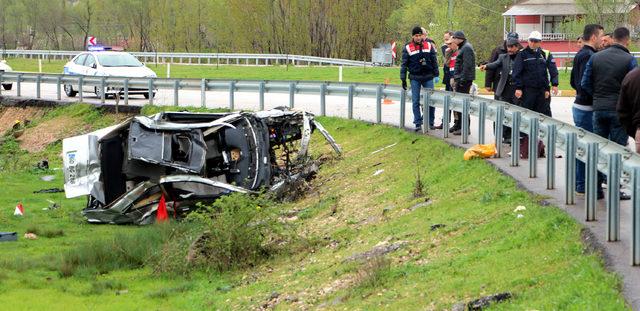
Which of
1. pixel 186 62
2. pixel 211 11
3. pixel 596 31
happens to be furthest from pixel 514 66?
pixel 211 11

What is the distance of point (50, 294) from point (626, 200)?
5.87m

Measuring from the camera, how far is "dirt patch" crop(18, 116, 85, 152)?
29.8 meters

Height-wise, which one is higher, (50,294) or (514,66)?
(514,66)

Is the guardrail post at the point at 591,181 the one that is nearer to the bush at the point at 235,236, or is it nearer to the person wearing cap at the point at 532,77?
the bush at the point at 235,236

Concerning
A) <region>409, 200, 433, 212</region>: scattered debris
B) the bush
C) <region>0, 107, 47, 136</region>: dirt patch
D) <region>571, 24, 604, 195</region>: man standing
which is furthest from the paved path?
the bush

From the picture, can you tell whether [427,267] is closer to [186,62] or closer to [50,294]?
[50,294]

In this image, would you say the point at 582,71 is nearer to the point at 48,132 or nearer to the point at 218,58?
the point at 48,132

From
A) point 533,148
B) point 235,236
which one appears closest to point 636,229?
point 533,148

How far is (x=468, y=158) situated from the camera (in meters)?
15.3

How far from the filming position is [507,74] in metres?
16.6

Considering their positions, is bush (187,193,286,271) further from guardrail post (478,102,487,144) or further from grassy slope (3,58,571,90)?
grassy slope (3,58,571,90)

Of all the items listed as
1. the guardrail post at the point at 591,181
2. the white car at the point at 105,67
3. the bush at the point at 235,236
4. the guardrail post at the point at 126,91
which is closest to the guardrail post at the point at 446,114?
the bush at the point at 235,236

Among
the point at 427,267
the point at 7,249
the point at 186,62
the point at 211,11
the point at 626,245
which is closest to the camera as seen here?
the point at 626,245

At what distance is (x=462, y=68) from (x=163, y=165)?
509 centimetres
